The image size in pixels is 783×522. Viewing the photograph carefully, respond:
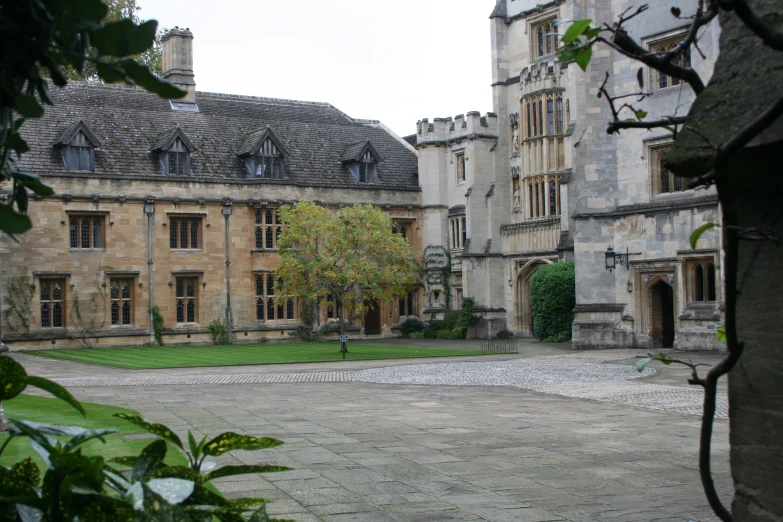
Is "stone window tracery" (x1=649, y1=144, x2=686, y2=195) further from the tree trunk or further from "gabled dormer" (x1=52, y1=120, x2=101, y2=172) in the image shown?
the tree trunk

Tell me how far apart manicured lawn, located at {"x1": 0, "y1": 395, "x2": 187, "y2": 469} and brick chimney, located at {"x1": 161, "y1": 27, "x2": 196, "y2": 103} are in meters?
27.6

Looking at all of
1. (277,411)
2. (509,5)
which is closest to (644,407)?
(277,411)

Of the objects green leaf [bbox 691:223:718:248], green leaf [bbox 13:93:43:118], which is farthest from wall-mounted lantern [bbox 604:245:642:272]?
green leaf [bbox 13:93:43:118]

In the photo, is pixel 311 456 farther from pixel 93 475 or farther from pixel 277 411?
pixel 93 475

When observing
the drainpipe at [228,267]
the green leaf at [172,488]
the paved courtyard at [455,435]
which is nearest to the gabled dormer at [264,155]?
the drainpipe at [228,267]

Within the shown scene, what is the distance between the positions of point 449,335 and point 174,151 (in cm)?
1328

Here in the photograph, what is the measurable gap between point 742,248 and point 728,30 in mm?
732

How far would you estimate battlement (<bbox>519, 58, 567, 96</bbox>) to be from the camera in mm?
35344

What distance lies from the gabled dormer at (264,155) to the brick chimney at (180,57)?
13.2ft

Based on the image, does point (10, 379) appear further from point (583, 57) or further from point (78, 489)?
point (583, 57)

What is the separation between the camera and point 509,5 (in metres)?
39.6

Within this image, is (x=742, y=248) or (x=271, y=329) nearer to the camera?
(x=742, y=248)

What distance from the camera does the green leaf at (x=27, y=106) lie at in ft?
7.00

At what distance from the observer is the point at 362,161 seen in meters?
40.8
